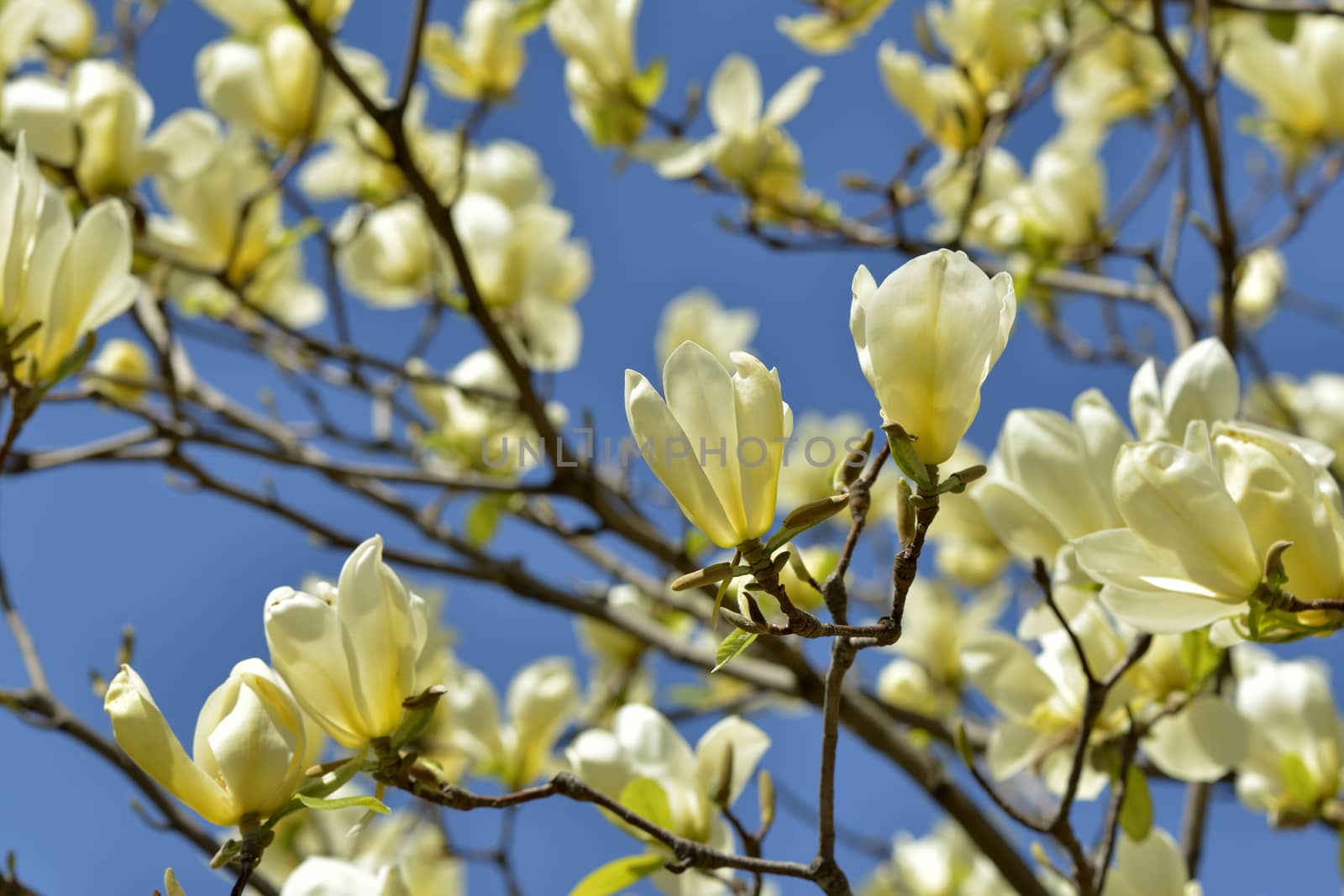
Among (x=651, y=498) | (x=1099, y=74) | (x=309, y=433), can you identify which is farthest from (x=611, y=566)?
(x=1099, y=74)

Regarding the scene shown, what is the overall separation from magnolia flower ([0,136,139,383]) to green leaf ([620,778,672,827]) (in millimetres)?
535

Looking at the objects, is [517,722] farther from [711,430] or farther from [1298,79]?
[1298,79]

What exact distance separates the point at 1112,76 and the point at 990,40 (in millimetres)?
1140

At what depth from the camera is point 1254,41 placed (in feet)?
6.13

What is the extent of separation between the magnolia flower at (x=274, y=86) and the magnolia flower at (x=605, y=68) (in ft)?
1.11

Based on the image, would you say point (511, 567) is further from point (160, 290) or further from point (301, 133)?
point (301, 133)

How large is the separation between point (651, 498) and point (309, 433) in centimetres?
54

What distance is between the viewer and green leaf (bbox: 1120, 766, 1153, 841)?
884 millimetres

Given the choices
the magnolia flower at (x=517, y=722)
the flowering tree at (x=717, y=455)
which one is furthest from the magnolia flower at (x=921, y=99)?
the magnolia flower at (x=517, y=722)

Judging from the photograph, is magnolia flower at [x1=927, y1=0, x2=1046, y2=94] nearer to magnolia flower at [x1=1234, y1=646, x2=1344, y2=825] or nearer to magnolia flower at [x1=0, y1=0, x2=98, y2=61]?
magnolia flower at [x1=1234, y1=646, x2=1344, y2=825]

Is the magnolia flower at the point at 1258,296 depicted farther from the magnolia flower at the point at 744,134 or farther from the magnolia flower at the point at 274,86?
the magnolia flower at the point at 274,86

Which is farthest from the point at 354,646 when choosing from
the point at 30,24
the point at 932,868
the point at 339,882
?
the point at 932,868

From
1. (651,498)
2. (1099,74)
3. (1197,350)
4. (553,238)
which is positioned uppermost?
(1099,74)

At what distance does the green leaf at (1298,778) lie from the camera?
104 cm
